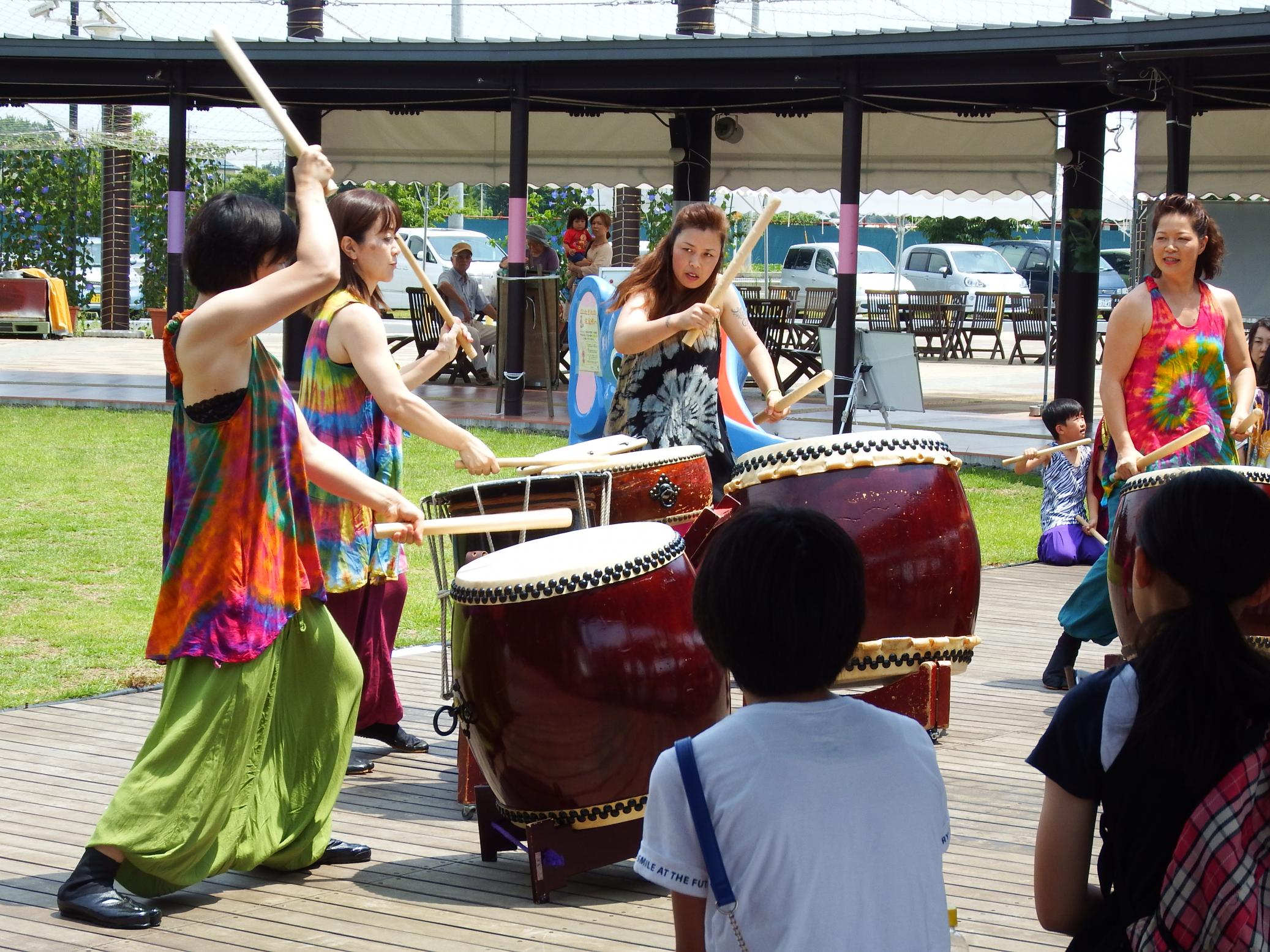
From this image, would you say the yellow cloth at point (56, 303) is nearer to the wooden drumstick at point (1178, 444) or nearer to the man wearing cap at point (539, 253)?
the man wearing cap at point (539, 253)

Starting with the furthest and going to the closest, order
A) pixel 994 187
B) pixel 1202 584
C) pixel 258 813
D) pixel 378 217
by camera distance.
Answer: pixel 994 187 → pixel 378 217 → pixel 258 813 → pixel 1202 584

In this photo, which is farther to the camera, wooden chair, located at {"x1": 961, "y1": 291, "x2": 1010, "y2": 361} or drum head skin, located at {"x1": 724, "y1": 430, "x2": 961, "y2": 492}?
wooden chair, located at {"x1": 961, "y1": 291, "x2": 1010, "y2": 361}

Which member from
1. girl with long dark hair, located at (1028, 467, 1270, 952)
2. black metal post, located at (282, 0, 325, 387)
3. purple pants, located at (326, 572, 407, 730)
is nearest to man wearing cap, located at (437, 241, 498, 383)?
black metal post, located at (282, 0, 325, 387)

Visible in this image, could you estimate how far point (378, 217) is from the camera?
4.39m

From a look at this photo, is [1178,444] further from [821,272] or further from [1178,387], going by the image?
[821,272]

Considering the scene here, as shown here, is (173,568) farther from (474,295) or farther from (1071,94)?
(474,295)

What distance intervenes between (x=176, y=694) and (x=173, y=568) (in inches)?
10.8

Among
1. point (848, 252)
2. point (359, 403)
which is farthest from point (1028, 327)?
point (359, 403)

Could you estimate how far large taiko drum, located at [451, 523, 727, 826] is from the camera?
338 cm

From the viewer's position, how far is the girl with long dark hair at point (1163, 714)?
1946 mm

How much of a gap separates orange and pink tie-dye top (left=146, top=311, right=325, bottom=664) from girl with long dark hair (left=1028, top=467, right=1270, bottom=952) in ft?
6.32

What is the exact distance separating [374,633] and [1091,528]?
2.77m

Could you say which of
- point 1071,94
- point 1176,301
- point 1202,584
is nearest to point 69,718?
point 1176,301

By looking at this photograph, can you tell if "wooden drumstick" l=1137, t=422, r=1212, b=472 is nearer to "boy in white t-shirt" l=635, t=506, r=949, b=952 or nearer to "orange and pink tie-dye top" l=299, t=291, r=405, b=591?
"orange and pink tie-dye top" l=299, t=291, r=405, b=591
